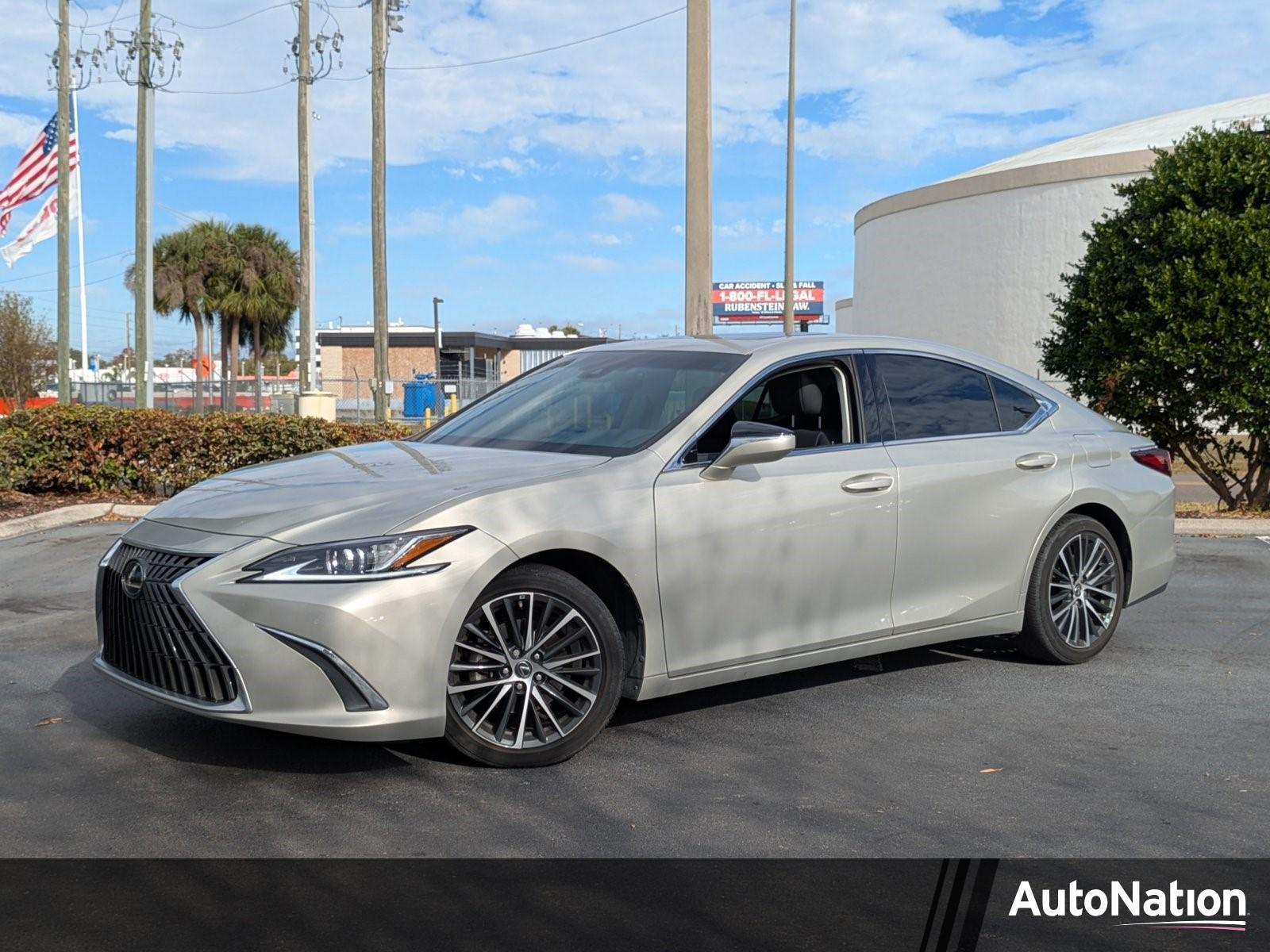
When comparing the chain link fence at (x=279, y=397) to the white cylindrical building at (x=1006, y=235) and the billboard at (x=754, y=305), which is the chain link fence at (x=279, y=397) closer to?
the white cylindrical building at (x=1006, y=235)

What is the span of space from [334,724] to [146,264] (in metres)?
26.3

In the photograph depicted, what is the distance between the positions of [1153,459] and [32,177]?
35697 mm

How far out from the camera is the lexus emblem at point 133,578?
483 centimetres

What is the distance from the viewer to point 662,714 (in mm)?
5750

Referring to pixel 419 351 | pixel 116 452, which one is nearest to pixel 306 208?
pixel 116 452

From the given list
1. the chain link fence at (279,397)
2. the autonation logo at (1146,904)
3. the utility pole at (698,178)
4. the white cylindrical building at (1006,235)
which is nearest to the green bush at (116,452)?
the utility pole at (698,178)

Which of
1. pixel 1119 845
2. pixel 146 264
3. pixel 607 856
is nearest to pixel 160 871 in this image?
pixel 607 856

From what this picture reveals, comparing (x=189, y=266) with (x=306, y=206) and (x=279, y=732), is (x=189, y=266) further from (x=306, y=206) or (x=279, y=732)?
(x=279, y=732)

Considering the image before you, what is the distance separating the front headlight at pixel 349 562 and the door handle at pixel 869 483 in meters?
1.93

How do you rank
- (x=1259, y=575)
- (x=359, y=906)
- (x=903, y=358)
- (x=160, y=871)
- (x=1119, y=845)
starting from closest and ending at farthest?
1. (x=359, y=906)
2. (x=160, y=871)
3. (x=1119, y=845)
4. (x=903, y=358)
5. (x=1259, y=575)

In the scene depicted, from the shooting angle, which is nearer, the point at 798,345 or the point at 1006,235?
the point at 798,345

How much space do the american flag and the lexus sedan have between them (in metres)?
34.0

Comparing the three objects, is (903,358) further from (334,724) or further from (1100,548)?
(334,724)

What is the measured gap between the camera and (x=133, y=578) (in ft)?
16.0
